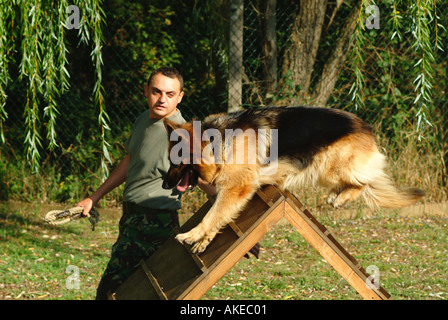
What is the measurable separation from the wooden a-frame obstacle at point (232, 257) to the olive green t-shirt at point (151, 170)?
0.98 feet

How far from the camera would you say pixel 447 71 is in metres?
8.18

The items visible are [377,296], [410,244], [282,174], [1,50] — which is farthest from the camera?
[410,244]

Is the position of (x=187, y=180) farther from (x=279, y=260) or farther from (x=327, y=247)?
(x=279, y=260)

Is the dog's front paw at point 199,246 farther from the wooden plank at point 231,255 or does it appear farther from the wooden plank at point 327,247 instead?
the wooden plank at point 327,247

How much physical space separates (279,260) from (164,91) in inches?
129

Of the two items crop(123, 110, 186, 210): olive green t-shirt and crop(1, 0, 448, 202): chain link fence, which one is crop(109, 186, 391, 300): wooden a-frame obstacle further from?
crop(1, 0, 448, 202): chain link fence

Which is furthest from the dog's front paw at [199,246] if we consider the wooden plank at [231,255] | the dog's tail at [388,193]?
the dog's tail at [388,193]

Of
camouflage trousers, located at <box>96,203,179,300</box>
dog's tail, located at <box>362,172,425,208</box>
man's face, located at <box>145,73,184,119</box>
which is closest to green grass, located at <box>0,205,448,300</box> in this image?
camouflage trousers, located at <box>96,203,179,300</box>

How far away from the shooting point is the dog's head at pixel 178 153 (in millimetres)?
3328

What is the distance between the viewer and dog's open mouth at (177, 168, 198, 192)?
341cm

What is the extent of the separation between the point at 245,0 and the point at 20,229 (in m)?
4.50

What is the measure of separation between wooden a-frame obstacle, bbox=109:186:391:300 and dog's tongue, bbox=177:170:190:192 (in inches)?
14.7

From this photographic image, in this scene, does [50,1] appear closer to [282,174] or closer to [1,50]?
[1,50]

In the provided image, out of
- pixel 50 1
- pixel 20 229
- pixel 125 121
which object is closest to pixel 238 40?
pixel 125 121
